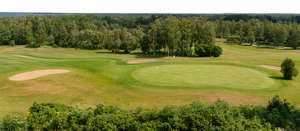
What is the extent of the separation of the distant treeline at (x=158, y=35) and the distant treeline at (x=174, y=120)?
47.9m

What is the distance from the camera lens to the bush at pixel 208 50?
63.9m

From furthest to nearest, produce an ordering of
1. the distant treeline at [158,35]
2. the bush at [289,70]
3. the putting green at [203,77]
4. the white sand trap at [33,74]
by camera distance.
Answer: the distant treeline at [158,35]
the white sand trap at [33,74]
the bush at [289,70]
the putting green at [203,77]

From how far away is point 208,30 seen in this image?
6925 centimetres

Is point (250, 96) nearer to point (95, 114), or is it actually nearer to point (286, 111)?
point (286, 111)

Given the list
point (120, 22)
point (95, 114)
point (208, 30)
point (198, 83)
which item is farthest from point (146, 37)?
point (120, 22)

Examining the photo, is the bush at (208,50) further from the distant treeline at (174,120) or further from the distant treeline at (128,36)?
the distant treeline at (174,120)

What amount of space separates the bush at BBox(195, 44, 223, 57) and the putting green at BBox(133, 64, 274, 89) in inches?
833

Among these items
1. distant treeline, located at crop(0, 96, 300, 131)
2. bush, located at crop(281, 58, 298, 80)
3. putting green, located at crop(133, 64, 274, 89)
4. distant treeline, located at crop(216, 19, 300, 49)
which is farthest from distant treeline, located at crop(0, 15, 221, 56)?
distant treeline, located at crop(0, 96, 300, 131)

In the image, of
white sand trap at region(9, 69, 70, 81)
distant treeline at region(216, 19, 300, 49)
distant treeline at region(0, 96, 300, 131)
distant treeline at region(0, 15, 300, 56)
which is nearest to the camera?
distant treeline at region(0, 96, 300, 131)

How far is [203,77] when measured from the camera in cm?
3606

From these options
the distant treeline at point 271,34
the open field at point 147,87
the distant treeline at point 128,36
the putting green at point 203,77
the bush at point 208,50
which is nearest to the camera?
the open field at point 147,87

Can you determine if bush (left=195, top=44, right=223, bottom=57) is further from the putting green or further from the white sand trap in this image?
the white sand trap

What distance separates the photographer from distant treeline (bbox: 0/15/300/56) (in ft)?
213

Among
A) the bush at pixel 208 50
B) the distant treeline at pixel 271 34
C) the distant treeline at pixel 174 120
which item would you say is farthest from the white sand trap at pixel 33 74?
the distant treeline at pixel 271 34
